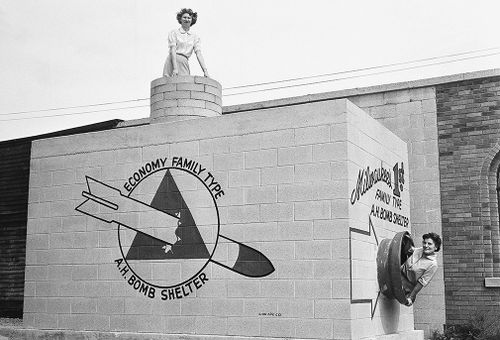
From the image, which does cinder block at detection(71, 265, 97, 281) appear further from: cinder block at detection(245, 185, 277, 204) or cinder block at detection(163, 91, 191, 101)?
cinder block at detection(163, 91, 191, 101)

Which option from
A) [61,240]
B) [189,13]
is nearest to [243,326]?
[61,240]

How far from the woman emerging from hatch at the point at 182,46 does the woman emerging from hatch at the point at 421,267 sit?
15.6 feet

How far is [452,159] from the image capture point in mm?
13258

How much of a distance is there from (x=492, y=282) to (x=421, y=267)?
3.16 m

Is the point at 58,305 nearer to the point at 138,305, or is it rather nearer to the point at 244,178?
the point at 138,305

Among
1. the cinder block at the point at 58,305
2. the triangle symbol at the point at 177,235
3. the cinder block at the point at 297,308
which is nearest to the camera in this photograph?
the cinder block at the point at 297,308

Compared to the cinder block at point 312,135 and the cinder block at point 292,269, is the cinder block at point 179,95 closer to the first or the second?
the cinder block at point 312,135

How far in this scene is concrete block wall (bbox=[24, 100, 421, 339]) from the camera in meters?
9.24

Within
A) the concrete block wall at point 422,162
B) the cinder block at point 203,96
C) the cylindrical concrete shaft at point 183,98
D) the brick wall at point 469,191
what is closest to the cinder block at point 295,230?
the cylindrical concrete shaft at point 183,98

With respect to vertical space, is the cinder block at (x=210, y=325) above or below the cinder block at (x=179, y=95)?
below

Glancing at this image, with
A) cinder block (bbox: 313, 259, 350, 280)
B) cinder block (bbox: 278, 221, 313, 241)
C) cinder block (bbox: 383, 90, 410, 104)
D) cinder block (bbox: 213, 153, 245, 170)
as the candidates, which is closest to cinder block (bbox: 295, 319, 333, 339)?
cinder block (bbox: 313, 259, 350, 280)

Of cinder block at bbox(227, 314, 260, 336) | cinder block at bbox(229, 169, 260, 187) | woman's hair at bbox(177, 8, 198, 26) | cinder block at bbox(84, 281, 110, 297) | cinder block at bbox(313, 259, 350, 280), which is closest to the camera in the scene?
cinder block at bbox(313, 259, 350, 280)

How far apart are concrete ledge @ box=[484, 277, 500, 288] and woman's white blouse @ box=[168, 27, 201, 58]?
641 cm

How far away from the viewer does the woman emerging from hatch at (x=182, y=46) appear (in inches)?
488
